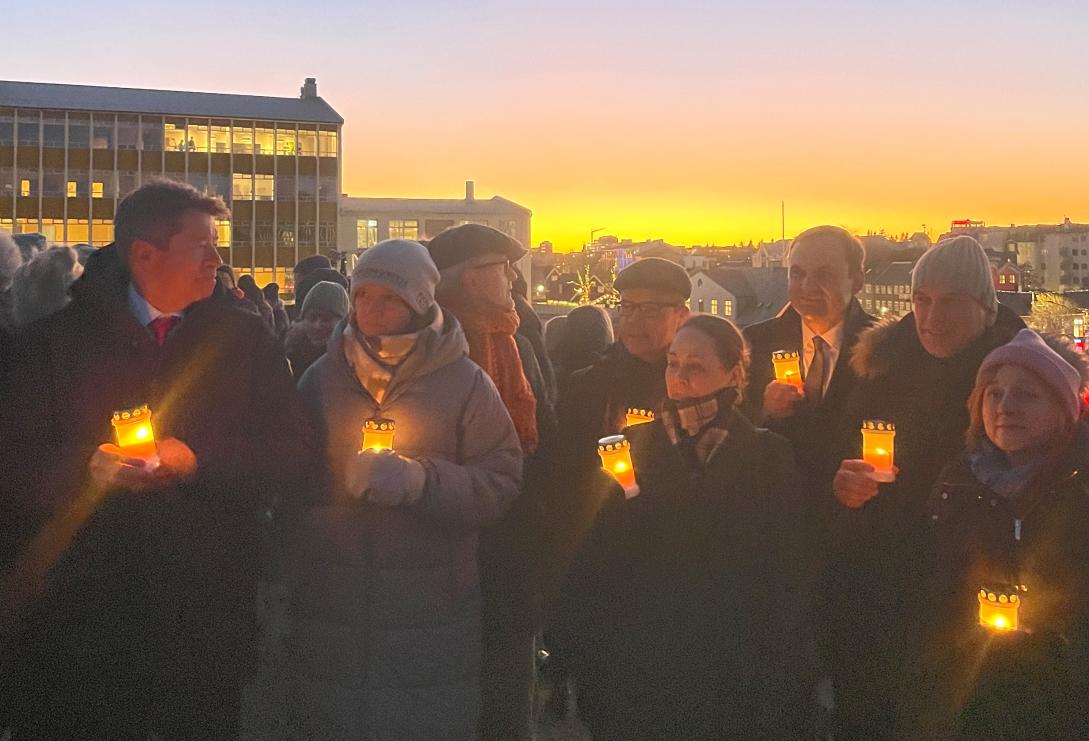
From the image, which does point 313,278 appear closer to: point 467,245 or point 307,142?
point 467,245

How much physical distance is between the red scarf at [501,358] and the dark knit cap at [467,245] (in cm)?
21

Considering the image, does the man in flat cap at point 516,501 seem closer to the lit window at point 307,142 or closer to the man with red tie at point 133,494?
the man with red tie at point 133,494

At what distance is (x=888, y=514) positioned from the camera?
3.64 meters

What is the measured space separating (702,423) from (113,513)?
2.02 m

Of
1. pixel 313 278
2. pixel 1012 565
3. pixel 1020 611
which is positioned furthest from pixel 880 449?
pixel 313 278

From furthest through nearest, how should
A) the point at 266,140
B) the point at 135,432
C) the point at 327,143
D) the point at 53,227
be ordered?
1. the point at 327,143
2. the point at 266,140
3. the point at 53,227
4. the point at 135,432

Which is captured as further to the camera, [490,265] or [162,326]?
[490,265]

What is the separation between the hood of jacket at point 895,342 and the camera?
145 inches

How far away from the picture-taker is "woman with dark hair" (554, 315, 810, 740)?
319 centimetres

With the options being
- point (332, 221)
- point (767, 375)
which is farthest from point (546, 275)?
point (767, 375)

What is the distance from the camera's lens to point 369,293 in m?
3.20

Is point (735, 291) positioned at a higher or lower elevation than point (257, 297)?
higher

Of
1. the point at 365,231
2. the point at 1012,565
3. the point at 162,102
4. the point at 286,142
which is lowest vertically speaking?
the point at 1012,565

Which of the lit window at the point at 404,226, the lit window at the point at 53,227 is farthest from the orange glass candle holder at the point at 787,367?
the lit window at the point at 404,226
